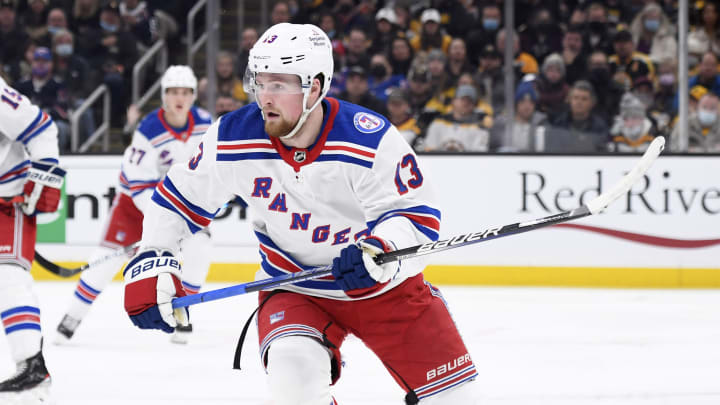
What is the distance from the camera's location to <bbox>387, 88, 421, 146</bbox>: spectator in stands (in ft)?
21.3

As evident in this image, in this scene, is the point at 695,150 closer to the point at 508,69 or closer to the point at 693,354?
the point at 508,69

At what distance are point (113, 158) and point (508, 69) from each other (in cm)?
278

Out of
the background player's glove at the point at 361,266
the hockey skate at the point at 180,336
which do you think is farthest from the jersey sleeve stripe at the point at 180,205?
the hockey skate at the point at 180,336

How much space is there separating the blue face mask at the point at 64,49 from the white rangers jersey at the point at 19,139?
4.42 m

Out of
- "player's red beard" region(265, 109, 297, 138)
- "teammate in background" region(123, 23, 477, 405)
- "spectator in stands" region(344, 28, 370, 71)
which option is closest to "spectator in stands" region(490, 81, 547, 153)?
"spectator in stands" region(344, 28, 370, 71)

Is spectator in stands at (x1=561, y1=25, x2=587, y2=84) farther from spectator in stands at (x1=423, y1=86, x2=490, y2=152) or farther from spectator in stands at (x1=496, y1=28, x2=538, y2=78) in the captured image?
spectator in stands at (x1=423, y1=86, x2=490, y2=152)

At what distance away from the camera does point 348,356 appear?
4.12m

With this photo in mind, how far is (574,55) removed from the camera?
6.76 metres

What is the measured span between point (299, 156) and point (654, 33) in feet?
17.5

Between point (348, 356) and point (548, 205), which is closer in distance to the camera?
point (348, 356)

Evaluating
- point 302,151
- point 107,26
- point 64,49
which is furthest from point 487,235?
point 107,26

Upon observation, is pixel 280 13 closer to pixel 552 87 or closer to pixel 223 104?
pixel 223 104

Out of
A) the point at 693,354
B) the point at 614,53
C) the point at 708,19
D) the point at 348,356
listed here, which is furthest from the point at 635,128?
the point at 348,356

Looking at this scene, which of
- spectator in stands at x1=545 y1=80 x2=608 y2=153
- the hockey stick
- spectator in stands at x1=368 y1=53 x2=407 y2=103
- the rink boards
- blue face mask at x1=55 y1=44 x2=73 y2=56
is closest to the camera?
the hockey stick
